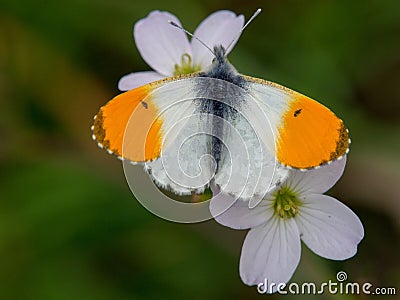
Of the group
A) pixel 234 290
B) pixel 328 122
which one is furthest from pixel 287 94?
pixel 234 290

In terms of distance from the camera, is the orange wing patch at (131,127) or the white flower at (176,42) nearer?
the orange wing patch at (131,127)

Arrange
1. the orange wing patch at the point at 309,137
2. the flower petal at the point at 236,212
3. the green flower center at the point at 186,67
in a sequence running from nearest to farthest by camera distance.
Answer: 1. the orange wing patch at the point at 309,137
2. the flower petal at the point at 236,212
3. the green flower center at the point at 186,67

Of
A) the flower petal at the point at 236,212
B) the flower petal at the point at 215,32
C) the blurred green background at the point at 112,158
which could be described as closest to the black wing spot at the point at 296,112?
the flower petal at the point at 236,212

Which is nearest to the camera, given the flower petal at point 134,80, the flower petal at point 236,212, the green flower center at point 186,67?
the flower petal at point 236,212

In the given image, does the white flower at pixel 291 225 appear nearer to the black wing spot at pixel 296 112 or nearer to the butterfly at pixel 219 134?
the butterfly at pixel 219 134

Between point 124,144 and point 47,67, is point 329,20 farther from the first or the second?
point 124,144

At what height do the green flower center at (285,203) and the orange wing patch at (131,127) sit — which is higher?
the orange wing patch at (131,127)
